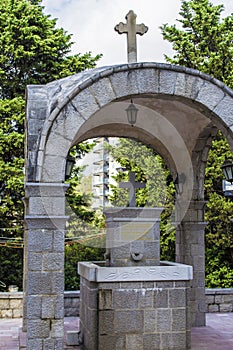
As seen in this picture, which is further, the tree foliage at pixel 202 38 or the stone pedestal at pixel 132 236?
the tree foliage at pixel 202 38

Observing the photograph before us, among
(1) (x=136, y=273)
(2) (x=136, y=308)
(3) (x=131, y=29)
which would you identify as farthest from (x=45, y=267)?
(3) (x=131, y=29)

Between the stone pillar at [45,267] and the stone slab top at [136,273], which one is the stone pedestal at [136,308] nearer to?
the stone slab top at [136,273]

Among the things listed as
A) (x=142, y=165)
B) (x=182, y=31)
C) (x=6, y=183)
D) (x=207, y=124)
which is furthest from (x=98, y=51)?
(x=207, y=124)

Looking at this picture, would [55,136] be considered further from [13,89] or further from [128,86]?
[13,89]

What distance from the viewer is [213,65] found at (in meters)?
14.2

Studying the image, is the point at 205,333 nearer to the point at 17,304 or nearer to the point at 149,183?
the point at 17,304

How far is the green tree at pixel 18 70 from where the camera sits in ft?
43.2

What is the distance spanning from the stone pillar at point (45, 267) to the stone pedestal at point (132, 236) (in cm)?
145

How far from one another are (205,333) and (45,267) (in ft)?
11.4

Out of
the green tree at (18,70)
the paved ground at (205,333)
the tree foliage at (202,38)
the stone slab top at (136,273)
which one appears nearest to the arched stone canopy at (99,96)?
the stone slab top at (136,273)

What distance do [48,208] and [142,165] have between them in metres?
9.67

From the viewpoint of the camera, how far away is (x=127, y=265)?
6.30 metres

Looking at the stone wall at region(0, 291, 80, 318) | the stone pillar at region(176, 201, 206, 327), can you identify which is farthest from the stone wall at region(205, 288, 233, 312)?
the stone wall at region(0, 291, 80, 318)

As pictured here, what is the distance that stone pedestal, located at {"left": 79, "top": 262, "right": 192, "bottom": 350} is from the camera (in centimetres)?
577
